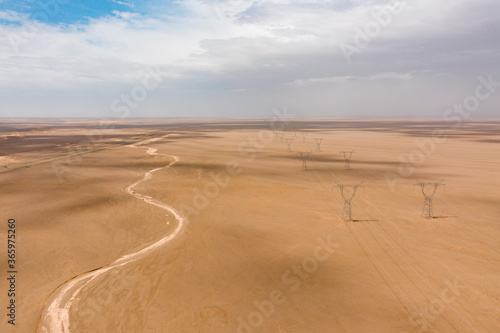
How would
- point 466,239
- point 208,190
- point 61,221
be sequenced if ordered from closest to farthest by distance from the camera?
point 466,239, point 61,221, point 208,190

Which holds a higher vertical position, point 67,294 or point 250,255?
point 250,255

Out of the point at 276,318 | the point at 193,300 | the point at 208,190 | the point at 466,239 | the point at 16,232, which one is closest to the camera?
the point at 276,318

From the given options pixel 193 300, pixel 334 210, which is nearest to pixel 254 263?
pixel 193 300

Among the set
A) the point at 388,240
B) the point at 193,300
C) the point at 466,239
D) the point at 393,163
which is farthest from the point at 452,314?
the point at 393,163

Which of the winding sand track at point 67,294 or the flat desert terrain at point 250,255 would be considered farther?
the flat desert terrain at point 250,255

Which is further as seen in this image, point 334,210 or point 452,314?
point 334,210

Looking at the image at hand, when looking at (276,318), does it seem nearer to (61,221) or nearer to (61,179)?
(61,221)

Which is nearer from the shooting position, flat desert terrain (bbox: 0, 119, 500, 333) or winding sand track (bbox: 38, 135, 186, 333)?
winding sand track (bbox: 38, 135, 186, 333)

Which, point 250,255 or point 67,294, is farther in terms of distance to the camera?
point 250,255
